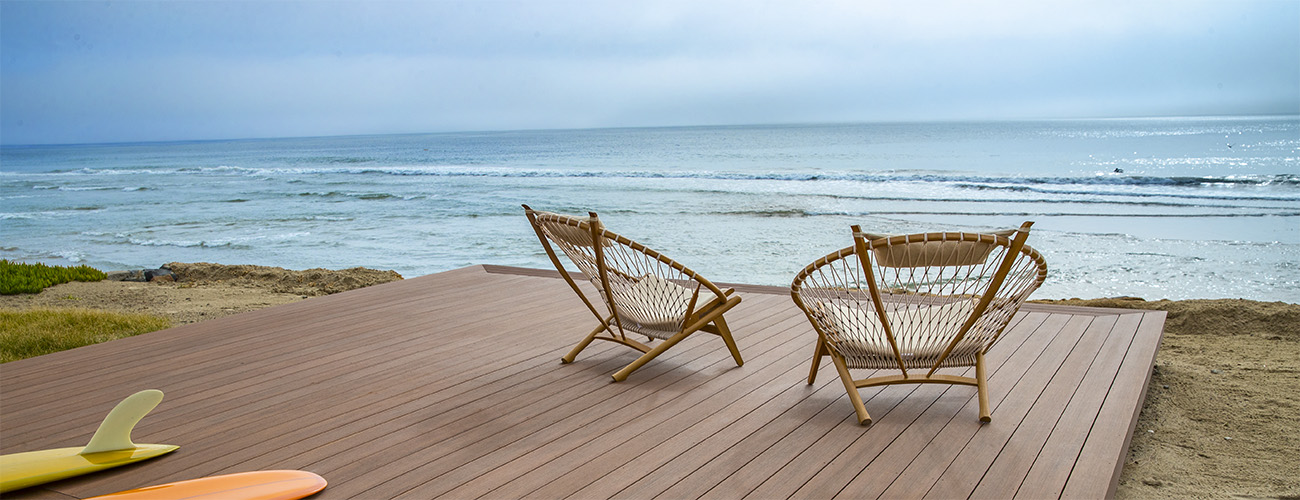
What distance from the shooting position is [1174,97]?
1332 inches

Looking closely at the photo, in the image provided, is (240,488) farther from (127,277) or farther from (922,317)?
(127,277)

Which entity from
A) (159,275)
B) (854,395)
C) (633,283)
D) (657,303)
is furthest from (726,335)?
(159,275)

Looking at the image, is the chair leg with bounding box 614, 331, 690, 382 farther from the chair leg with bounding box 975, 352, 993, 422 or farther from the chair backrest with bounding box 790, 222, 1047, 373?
the chair leg with bounding box 975, 352, 993, 422

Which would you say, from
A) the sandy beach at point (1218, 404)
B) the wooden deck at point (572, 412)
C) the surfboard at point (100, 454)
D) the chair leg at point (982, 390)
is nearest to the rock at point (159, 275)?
the sandy beach at point (1218, 404)

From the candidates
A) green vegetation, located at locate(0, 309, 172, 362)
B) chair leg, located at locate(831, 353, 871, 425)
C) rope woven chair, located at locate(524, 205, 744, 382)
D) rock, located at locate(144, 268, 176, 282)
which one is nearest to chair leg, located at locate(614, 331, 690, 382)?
rope woven chair, located at locate(524, 205, 744, 382)

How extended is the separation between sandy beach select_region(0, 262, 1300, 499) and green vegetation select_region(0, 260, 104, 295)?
2.53 metres

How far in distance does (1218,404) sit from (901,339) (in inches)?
69.3

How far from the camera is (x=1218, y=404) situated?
3549 mm

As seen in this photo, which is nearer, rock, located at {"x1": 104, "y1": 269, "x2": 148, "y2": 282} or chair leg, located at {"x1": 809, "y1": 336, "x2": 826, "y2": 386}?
chair leg, located at {"x1": 809, "y1": 336, "x2": 826, "y2": 386}

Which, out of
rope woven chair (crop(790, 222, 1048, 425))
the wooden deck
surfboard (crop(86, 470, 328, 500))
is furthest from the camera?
rope woven chair (crop(790, 222, 1048, 425))

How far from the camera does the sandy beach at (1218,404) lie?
9.04ft

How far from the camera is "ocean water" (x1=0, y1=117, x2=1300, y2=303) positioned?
35.6 feet

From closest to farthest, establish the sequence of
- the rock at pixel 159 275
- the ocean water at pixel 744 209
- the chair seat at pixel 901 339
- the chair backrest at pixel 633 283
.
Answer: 1. the chair seat at pixel 901 339
2. the chair backrest at pixel 633 283
3. the rock at pixel 159 275
4. the ocean water at pixel 744 209

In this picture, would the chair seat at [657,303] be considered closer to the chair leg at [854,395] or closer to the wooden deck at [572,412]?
the wooden deck at [572,412]
